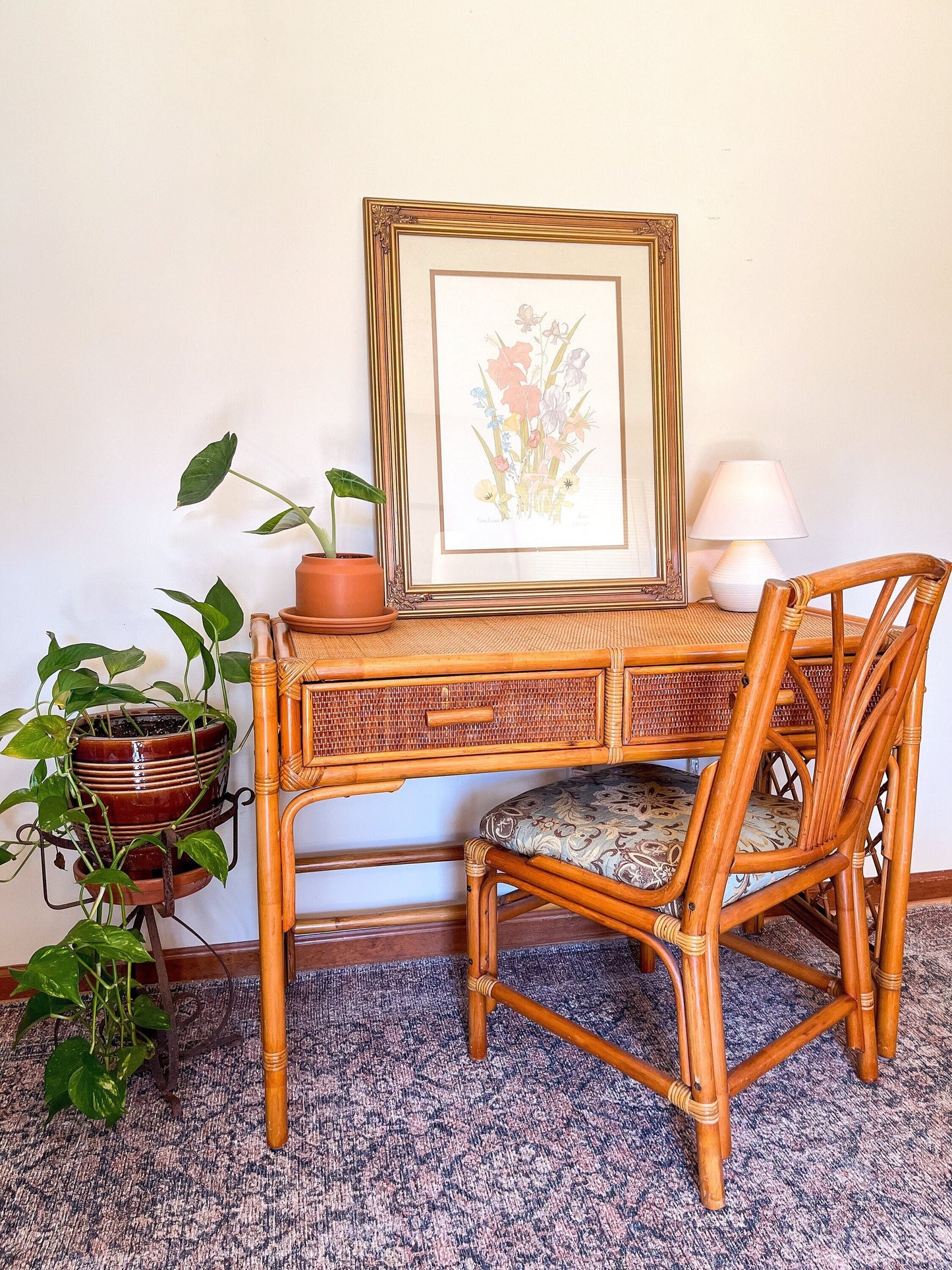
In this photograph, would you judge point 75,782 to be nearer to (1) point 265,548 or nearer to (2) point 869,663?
(1) point 265,548

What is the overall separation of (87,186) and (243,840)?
1.39 meters

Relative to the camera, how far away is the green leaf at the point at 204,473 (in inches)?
60.7

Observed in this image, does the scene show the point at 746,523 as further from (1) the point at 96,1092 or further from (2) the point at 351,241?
(1) the point at 96,1092

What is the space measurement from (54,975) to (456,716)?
72 centimetres

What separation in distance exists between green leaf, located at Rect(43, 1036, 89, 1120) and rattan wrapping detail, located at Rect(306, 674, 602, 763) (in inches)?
23.8

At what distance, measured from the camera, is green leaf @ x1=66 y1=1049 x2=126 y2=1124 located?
138 centimetres

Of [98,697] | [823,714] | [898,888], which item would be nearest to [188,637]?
[98,697]

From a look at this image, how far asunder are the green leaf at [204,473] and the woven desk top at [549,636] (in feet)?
0.97

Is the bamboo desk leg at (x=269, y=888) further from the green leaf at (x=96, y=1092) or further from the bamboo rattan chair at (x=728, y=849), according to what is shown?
the bamboo rattan chair at (x=728, y=849)

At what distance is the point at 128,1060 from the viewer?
153 cm

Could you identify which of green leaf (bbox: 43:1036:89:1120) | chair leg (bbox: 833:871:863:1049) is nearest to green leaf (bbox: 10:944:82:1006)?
green leaf (bbox: 43:1036:89:1120)

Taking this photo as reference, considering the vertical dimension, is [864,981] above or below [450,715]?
below

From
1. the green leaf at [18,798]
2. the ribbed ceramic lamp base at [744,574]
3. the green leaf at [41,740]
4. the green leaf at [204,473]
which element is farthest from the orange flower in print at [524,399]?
the green leaf at [18,798]

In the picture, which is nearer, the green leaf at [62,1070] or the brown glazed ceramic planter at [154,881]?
the green leaf at [62,1070]
